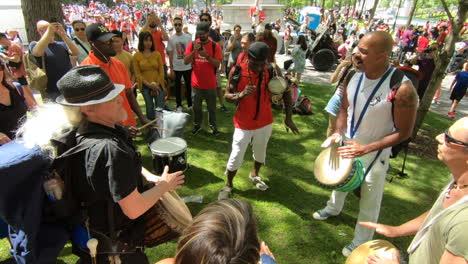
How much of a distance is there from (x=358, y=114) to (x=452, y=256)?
1737 mm

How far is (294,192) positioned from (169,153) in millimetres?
1919

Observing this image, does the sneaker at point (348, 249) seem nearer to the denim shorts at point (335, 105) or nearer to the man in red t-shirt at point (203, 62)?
the denim shorts at point (335, 105)

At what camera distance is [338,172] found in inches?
112

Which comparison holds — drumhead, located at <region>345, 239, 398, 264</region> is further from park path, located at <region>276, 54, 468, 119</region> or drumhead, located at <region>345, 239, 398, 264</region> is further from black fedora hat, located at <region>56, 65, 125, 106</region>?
park path, located at <region>276, 54, 468, 119</region>

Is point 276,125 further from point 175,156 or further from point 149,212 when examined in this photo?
point 149,212

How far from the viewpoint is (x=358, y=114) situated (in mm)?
2889

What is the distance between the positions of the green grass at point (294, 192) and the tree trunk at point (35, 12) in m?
2.88

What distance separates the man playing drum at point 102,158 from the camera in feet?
5.11

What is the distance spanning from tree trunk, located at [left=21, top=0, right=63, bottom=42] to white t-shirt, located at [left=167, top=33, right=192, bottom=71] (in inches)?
90.0

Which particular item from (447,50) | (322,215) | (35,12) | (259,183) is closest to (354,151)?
(322,215)

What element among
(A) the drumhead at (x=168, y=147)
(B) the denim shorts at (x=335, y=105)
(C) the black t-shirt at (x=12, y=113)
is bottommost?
(A) the drumhead at (x=168, y=147)

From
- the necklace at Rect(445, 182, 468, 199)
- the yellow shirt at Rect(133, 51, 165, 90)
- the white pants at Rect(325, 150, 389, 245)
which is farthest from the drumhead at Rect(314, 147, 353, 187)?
the yellow shirt at Rect(133, 51, 165, 90)

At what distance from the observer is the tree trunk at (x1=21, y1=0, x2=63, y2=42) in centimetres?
532

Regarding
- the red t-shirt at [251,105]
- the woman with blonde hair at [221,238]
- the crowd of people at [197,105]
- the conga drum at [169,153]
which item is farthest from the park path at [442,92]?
the woman with blonde hair at [221,238]
